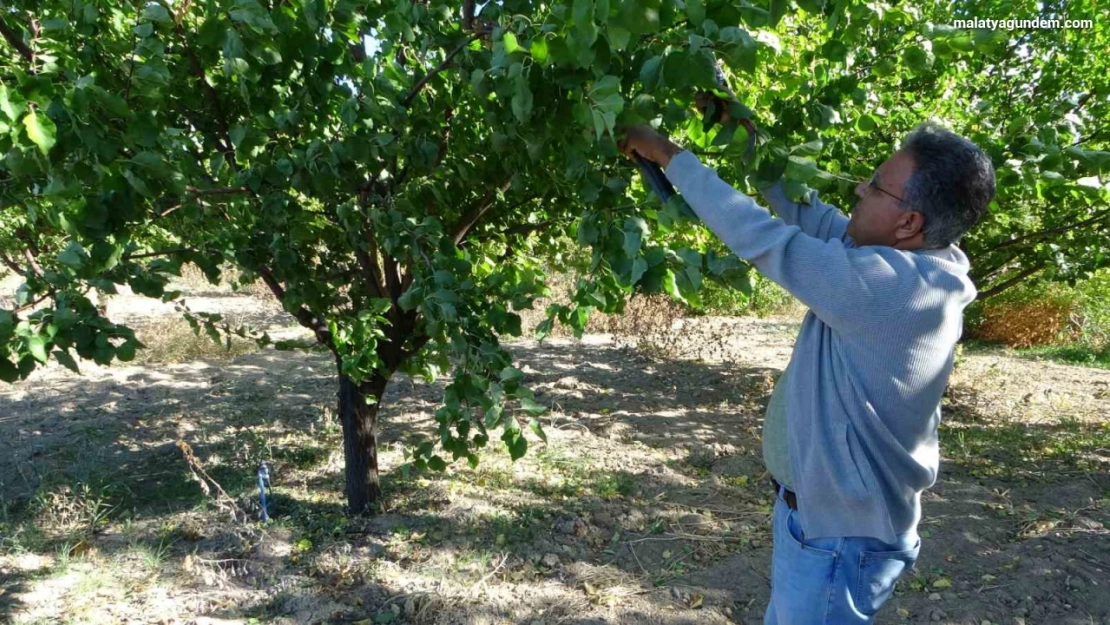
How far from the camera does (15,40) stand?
2.25m

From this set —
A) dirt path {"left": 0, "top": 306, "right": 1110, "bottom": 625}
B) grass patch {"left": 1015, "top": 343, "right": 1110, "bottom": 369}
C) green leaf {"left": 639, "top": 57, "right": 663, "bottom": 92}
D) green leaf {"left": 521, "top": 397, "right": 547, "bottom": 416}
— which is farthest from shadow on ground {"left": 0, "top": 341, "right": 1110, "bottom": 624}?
grass patch {"left": 1015, "top": 343, "right": 1110, "bottom": 369}

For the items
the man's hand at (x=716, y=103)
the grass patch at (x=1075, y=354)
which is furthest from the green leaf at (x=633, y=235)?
the grass patch at (x=1075, y=354)

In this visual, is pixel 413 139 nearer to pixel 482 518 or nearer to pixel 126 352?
pixel 126 352

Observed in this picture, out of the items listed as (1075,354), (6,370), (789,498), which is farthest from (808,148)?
(1075,354)

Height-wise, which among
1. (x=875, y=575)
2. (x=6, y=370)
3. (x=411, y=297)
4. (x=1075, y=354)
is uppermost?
(x=411, y=297)

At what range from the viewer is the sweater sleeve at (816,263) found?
1342mm

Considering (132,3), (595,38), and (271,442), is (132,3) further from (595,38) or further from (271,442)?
(271,442)

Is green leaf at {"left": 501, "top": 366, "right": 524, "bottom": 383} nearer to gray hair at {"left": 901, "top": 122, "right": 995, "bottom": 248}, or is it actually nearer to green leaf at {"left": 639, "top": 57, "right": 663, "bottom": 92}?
green leaf at {"left": 639, "top": 57, "right": 663, "bottom": 92}

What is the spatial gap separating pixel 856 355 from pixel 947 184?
381mm

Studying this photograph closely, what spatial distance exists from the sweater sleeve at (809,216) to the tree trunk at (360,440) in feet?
7.94

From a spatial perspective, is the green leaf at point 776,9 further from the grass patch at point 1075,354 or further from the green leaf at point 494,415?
the grass patch at point 1075,354

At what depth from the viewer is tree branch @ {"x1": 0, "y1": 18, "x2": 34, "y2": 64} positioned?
2.14 metres

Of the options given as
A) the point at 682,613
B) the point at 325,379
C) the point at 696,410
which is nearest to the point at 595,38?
the point at 682,613

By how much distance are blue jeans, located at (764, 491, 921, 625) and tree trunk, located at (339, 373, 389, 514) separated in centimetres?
243
